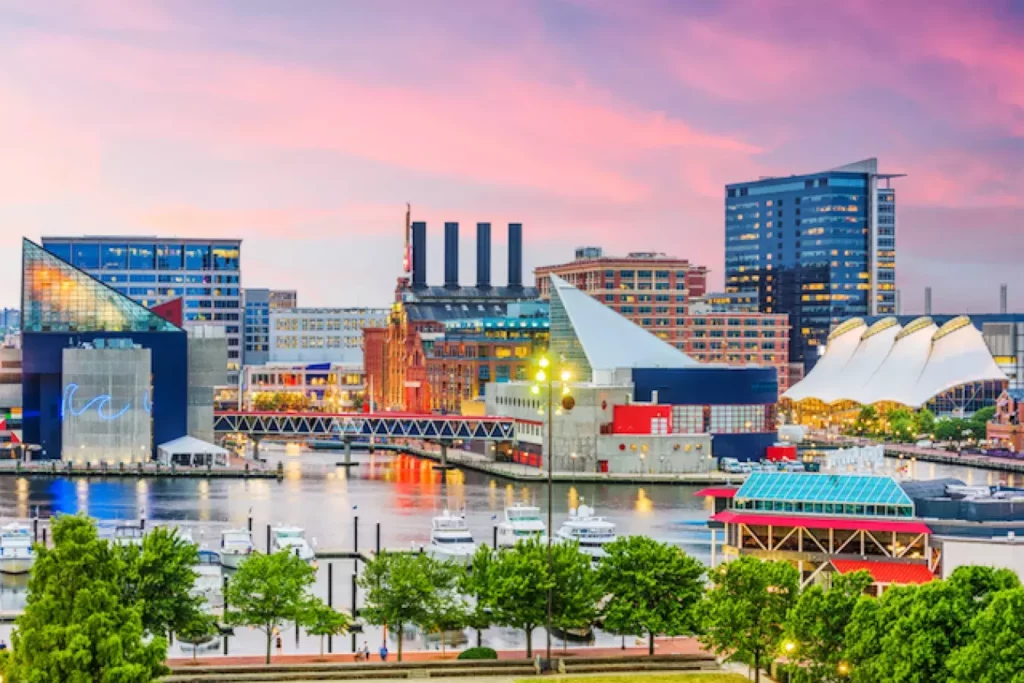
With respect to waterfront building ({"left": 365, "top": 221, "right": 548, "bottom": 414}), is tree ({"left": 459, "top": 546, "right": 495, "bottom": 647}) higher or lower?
lower

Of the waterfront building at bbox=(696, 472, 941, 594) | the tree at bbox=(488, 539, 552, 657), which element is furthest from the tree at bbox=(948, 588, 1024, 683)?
the waterfront building at bbox=(696, 472, 941, 594)

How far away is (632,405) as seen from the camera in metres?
102

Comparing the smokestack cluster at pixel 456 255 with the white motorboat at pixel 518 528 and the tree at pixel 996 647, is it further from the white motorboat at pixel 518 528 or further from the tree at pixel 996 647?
the tree at pixel 996 647

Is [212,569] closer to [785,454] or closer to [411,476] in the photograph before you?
[411,476]

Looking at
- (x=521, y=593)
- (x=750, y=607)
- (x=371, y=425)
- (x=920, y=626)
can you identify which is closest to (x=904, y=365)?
(x=371, y=425)

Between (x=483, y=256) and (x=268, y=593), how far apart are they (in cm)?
11917

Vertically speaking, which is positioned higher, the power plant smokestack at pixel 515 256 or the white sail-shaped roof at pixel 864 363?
the power plant smokestack at pixel 515 256

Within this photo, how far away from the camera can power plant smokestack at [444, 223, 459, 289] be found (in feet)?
519

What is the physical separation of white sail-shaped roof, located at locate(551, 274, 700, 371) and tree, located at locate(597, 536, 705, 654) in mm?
66310

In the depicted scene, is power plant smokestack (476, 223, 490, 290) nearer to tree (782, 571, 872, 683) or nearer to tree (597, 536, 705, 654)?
tree (597, 536, 705, 654)

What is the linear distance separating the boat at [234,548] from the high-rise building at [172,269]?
339ft

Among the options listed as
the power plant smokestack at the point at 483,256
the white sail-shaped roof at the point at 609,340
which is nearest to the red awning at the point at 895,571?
the white sail-shaped roof at the point at 609,340

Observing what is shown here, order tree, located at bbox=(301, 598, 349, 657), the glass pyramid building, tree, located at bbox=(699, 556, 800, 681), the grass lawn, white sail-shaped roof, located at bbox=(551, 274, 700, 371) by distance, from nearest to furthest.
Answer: tree, located at bbox=(699, 556, 800, 681), the grass lawn, tree, located at bbox=(301, 598, 349, 657), the glass pyramid building, white sail-shaped roof, located at bbox=(551, 274, 700, 371)

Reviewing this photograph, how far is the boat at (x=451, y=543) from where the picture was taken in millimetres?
58222
